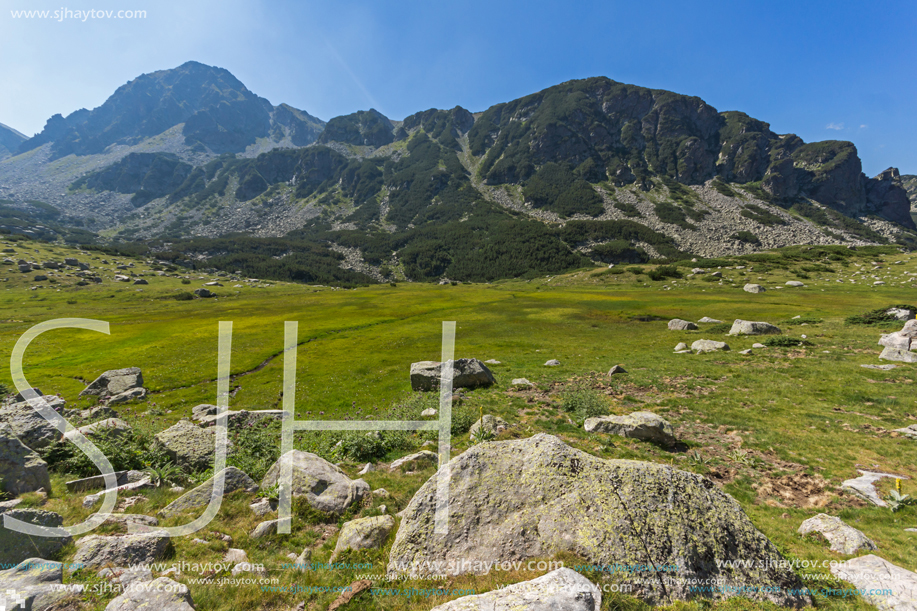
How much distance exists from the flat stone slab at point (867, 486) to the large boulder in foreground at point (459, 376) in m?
18.1

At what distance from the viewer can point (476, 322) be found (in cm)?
5997

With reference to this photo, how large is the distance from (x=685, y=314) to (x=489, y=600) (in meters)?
64.9

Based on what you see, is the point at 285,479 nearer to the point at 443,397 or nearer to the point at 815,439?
the point at 443,397

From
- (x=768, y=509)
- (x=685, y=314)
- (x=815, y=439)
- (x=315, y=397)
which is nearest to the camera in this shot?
(x=768, y=509)

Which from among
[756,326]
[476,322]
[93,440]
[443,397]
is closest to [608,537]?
[443,397]

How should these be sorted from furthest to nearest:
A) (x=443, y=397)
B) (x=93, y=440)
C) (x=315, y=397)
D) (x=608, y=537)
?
(x=315, y=397) < (x=443, y=397) < (x=93, y=440) < (x=608, y=537)

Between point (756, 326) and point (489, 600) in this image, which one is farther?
point (756, 326)

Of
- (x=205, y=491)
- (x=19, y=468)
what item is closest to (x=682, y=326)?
(x=205, y=491)

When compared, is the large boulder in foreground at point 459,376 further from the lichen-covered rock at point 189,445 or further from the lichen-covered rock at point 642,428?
the lichen-covered rock at point 189,445

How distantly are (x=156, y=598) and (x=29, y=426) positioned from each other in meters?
12.0

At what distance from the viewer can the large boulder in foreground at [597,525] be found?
19.9 feet

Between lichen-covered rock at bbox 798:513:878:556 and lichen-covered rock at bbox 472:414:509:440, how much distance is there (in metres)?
10.3

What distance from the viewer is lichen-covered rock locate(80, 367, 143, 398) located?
2878cm

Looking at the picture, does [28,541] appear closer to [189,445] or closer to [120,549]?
[120,549]
